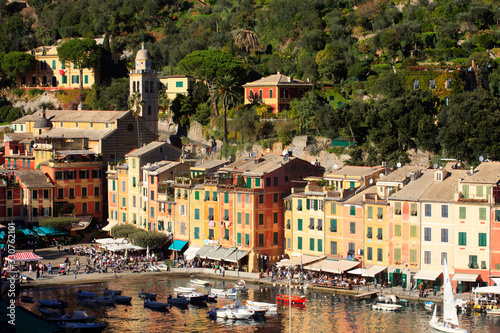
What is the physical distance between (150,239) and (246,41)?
56.3 meters

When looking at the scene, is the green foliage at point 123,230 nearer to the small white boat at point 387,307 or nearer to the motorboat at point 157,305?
the motorboat at point 157,305

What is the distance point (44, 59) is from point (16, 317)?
100 metres

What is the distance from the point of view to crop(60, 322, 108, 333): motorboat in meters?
68.9

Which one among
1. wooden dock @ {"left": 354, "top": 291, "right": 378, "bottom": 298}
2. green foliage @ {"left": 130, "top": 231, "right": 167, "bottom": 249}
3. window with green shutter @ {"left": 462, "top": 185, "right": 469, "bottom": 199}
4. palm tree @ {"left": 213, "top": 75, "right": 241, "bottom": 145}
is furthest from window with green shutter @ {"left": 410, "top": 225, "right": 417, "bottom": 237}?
palm tree @ {"left": 213, "top": 75, "right": 241, "bottom": 145}

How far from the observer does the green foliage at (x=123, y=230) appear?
10016 centimetres

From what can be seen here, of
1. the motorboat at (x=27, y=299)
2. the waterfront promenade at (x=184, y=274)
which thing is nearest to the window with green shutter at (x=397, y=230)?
the waterfront promenade at (x=184, y=274)

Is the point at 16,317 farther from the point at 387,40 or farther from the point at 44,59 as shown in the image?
the point at 44,59

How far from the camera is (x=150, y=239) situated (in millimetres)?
94938

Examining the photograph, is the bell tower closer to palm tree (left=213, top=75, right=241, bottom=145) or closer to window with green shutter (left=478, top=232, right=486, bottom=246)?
palm tree (left=213, top=75, right=241, bottom=145)

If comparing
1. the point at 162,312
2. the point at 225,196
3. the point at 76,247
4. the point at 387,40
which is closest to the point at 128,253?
the point at 76,247

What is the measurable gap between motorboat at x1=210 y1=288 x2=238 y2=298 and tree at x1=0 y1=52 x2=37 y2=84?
81.3 metres

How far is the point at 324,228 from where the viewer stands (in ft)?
279

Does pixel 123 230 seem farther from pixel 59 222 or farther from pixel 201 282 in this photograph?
pixel 201 282

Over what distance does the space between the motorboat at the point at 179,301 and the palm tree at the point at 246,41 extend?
7158 centimetres
